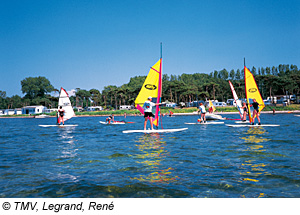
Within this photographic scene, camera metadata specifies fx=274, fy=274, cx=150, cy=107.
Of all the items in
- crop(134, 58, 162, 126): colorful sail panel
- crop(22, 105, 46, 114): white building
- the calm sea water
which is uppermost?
crop(134, 58, 162, 126): colorful sail panel

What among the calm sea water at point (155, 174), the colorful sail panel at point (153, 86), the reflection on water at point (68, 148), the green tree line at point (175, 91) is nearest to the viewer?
the calm sea water at point (155, 174)

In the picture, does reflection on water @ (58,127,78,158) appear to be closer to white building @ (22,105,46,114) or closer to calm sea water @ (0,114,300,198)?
calm sea water @ (0,114,300,198)

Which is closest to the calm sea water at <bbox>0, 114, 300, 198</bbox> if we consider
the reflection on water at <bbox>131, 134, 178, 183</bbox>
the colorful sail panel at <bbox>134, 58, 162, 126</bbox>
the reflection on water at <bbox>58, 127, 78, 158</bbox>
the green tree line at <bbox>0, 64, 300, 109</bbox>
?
the reflection on water at <bbox>131, 134, 178, 183</bbox>

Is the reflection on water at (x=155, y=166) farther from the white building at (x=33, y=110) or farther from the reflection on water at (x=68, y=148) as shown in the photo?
the white building at (x=33, y=110)

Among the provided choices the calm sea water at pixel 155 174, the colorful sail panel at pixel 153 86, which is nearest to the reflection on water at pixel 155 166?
the calm sea water at pixel 155 174

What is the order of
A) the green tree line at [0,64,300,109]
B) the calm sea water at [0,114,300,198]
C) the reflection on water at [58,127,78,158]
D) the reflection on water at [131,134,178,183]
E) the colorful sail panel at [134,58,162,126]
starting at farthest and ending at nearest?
the green tree line at [0,64,300,109]
the colorful sail panel at [134,58,162,126]
the reflection on water at [58,127,78,158]
the reflection on water at [131,134,178,183]
the calm sea water at [0,114,300,198]

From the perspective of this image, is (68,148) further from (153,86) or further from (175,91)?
(175,91)

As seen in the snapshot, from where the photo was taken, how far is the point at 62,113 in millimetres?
30672

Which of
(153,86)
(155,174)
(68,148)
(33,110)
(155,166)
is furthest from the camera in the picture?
(33,110)

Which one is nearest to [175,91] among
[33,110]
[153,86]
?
[33,110]

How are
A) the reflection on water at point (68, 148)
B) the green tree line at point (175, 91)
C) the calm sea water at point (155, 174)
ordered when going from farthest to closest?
the green tree line at point (175, 91) → the reflection on water at point (68, 148) → the calm sea water at point (155, 174)

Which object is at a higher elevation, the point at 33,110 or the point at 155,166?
the point at 33,110

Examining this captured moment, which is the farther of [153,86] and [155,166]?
[153,86]
